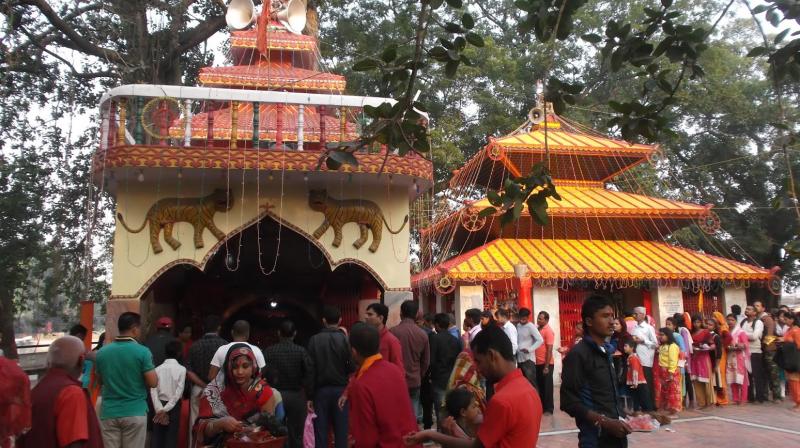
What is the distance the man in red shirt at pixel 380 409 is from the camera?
3289mm

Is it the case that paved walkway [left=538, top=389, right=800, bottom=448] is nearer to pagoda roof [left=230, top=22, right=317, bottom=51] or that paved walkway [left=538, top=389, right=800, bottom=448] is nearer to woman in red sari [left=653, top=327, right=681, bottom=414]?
woman in red sari [left=653, top=327, right=681, bottom=414]

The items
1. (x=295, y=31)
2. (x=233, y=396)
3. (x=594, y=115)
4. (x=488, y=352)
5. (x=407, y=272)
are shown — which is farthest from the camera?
(x=594, y=115)

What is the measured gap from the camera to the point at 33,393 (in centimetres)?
333

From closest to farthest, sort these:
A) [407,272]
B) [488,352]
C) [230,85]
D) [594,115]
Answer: [488,352] < [407,272] < [230,85] < [594,115]

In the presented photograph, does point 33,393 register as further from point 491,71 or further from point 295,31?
point 491,71

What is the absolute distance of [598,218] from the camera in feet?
50.0

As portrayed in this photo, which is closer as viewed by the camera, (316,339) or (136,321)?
(136,321)

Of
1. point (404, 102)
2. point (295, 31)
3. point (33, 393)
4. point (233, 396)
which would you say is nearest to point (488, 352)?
point (404, 102)

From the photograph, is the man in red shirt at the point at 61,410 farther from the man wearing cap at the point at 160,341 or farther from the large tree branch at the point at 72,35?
the large tree branch at the point at 72,35

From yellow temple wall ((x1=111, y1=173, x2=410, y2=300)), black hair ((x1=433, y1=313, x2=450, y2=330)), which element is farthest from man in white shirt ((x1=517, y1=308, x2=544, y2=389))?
yellow temple wall ((x1=111, y1=173, x2=410, y2=300))

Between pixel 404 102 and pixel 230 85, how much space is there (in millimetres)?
8418

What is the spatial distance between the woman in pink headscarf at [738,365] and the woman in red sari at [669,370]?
158 cm

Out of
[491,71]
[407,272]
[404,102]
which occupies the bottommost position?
[407,272]

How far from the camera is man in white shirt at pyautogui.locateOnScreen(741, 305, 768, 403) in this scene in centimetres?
1019
